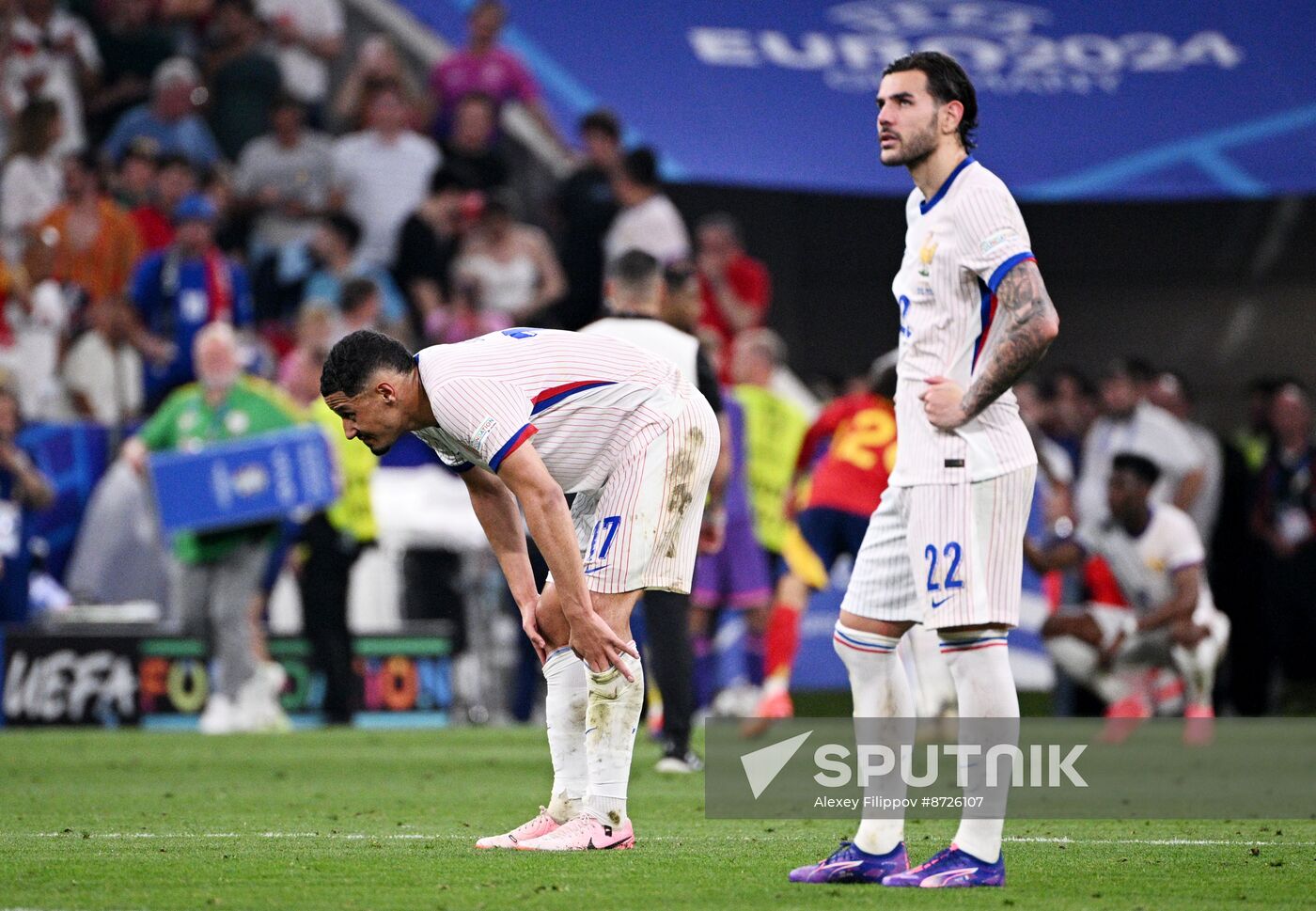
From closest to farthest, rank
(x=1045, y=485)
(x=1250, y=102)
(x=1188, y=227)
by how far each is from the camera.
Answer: (x=1250, y=102), (x=1045, y=485), (x=1188, y=227)

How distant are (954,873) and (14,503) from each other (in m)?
9.82

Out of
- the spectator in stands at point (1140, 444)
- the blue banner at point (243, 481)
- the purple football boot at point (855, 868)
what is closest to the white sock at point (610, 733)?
the purple football boot at point (855, 868)

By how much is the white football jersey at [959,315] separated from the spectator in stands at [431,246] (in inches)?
423

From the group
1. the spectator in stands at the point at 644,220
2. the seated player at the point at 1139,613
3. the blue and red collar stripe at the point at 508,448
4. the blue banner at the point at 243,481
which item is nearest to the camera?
the blue and red collar stripe at the point at 508,448

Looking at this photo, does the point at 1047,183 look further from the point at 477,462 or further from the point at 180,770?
the point at 477,462

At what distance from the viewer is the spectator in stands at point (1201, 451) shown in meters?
17.1

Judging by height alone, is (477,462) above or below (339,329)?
below

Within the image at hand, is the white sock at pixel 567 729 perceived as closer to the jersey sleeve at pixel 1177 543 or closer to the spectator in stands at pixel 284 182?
the jersey sleeve at pixel 1177 543

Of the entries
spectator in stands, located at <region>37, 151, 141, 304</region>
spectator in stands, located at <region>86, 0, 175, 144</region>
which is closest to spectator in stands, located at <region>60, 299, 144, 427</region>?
spectator in stands, located at <region>37, 151, 141, 304</region>

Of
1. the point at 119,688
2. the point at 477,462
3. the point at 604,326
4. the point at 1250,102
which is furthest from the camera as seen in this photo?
the point at 1250,102

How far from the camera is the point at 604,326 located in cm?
988

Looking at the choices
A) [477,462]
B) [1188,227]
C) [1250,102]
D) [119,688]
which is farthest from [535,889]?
[1188,227]

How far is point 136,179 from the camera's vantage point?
16109 millimetres

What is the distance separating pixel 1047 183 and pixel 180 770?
8217 millimetres
